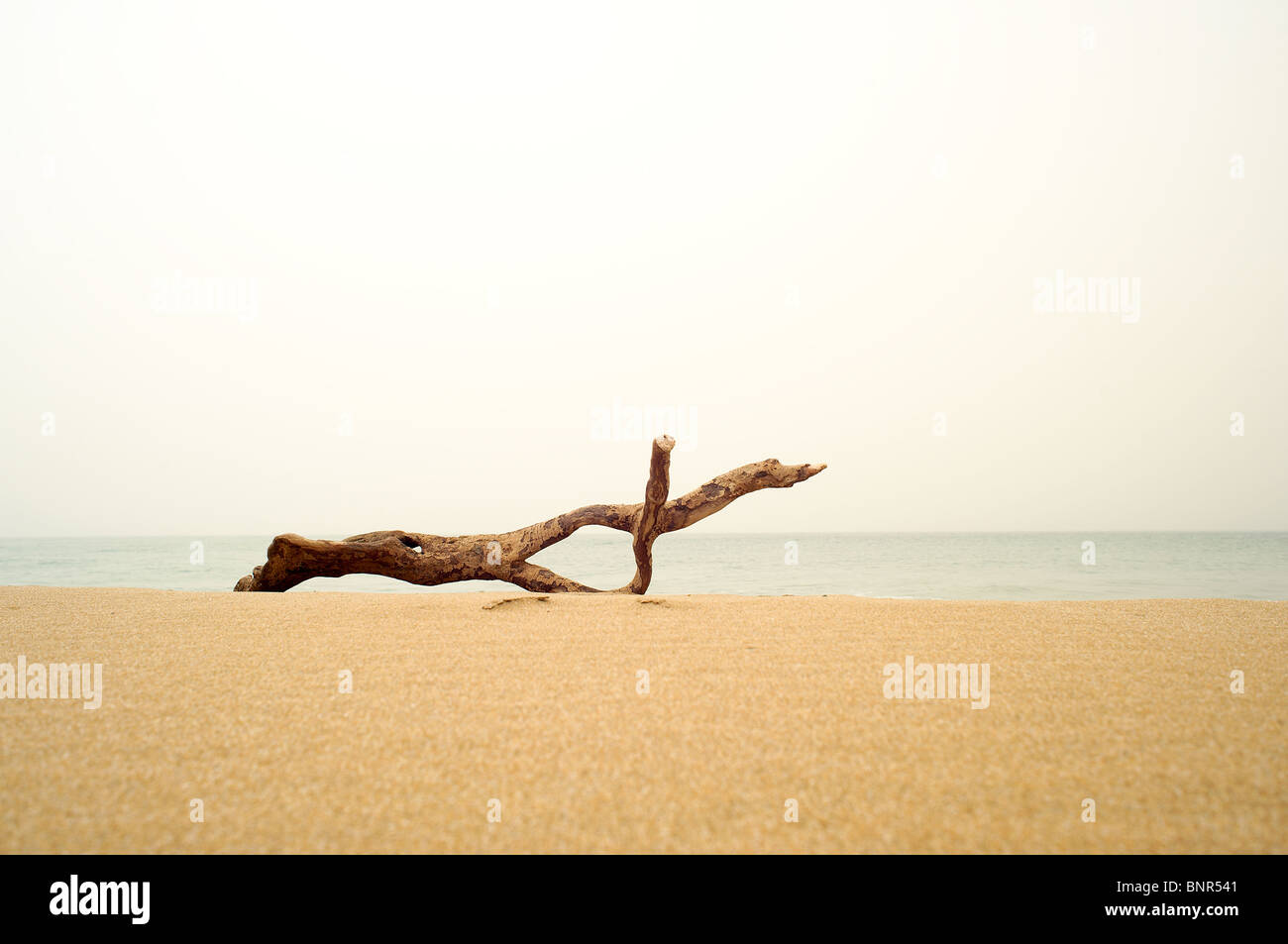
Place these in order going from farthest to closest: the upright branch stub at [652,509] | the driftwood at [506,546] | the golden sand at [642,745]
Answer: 1. the driftwood at [506,546]
2. the upright branch stub at [652,509]
3. the golden sand at [642,745]

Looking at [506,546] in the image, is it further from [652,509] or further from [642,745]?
[642,745]

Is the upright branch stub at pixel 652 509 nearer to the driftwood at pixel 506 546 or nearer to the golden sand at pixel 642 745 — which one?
the driftwood at pixel 506 546

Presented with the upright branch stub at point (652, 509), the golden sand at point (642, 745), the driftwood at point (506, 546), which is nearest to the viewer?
the golden sand at point (642, 745)

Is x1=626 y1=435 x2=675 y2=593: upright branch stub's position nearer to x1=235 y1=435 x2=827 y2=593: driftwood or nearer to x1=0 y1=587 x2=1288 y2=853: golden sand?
x1=235 y1=435 x2=827 y2=593: driftwood

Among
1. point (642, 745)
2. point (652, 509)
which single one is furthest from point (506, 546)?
point (642, 745)

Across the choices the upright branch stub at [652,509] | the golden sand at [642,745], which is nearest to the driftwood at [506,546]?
the upright branch stub at [652,509]

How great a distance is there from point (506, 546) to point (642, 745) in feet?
12.8

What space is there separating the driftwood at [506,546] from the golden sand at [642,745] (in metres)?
1.75

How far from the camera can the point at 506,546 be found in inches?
219

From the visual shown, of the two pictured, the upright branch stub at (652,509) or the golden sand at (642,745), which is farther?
the upright branch stub at (652,509)

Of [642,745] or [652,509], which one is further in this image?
[652,509]

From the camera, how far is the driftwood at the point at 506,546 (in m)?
5.21
